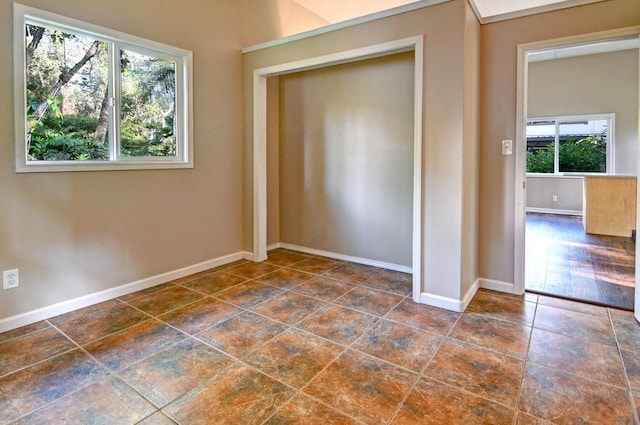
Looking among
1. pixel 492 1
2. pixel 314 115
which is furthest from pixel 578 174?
pixel 314 115

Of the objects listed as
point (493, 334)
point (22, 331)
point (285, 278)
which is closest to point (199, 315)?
point (285, 278)

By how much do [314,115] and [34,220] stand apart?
9.33ft

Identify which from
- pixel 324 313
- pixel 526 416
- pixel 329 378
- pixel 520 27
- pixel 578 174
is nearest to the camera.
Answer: pixel 526 416

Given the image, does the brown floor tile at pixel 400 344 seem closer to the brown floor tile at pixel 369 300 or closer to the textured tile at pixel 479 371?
the textured tile at pixel 479 371

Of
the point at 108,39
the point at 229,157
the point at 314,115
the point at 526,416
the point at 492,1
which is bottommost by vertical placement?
the point at 526,416

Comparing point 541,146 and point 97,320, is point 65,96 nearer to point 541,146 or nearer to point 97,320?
point 97,320

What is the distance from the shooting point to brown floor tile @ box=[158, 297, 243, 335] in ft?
8.29

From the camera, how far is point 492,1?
4227mm

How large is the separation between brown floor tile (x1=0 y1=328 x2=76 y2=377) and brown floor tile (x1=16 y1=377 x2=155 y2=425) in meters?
0.53

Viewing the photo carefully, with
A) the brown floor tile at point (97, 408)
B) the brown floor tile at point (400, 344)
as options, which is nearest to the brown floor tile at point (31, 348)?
the brown floor tile at point (97, 408)

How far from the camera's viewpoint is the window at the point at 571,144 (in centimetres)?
739

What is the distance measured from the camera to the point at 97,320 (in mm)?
2604

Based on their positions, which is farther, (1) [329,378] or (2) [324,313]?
(2) [324,313]

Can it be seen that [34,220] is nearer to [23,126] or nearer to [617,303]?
[23,126]
